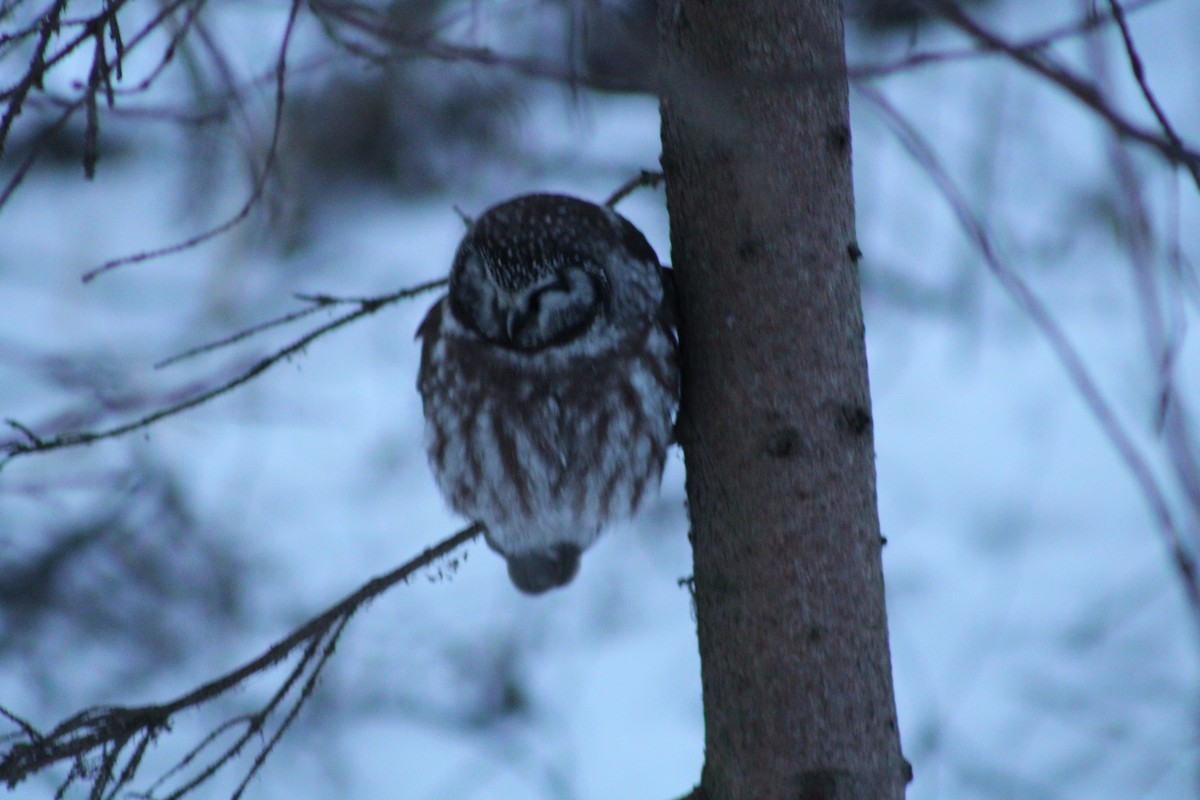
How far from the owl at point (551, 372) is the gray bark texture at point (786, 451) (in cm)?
→ 24

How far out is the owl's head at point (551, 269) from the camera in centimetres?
222

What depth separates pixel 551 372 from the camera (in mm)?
2326

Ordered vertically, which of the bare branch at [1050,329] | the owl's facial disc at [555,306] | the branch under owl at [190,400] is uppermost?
the owl's facial disc at [555,306]

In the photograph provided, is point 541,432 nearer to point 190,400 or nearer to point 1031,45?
point 190,400

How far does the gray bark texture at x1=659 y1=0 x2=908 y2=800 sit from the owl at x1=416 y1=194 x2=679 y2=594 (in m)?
0.24

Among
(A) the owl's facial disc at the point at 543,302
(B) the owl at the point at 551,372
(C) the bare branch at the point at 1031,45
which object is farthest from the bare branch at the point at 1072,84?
(A) the owl's facial disc at the point at 543,302

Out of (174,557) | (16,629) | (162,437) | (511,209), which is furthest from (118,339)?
(511,209)

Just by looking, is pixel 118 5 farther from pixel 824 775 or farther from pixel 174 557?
pixel 174 557

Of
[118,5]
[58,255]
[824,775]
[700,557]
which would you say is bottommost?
[824,775]

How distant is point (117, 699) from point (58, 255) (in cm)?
286

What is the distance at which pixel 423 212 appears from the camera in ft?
22.1

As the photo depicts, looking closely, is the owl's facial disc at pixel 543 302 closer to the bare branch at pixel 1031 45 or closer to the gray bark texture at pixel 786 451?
the gray bark texture at pixel 786 451

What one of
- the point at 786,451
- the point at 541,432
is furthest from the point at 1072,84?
the point at 541,432

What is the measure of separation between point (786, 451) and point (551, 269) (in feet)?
2.00
